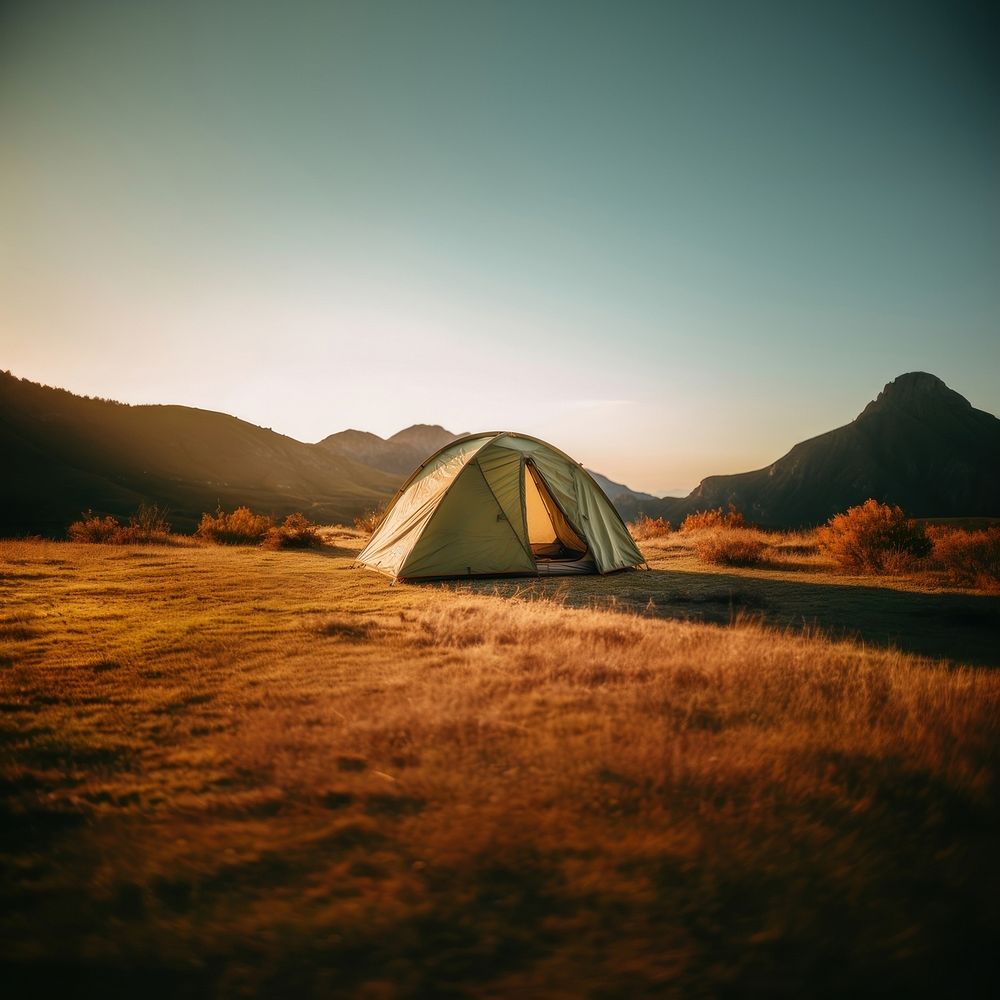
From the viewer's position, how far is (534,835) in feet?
7.81

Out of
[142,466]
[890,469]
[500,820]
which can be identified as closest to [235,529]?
[500,820]

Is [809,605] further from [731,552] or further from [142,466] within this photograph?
[142,466]

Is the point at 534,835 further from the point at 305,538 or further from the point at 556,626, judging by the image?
the point at 305,538

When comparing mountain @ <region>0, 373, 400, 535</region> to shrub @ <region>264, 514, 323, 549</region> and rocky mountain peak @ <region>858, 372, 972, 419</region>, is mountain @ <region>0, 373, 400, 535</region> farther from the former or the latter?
rocky mountain peak @ <region>858, 372, 972, 419</region>

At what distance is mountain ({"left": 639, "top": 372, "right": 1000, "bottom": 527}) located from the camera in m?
157

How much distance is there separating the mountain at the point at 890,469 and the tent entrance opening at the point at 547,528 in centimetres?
14433

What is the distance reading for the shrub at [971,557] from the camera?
9.66 m

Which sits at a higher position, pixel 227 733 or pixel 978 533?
pixel 978 533

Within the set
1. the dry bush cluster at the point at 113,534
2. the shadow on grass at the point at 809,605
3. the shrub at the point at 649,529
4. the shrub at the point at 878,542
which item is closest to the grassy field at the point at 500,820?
the shadow on grass at the point at 809,605

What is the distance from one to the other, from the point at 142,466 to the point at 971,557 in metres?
136

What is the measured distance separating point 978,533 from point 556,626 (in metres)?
14.1

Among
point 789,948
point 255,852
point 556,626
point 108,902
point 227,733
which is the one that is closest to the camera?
point 789,948

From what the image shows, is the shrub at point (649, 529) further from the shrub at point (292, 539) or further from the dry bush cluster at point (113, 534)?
the dry bush cluster at point (113, 534)

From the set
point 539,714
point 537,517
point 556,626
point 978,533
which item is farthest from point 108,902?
point 978,533
